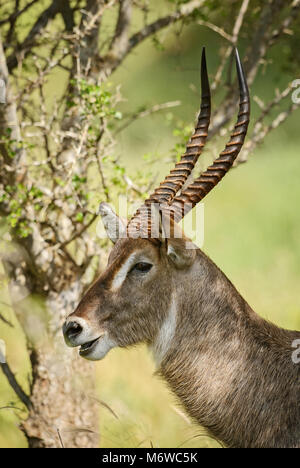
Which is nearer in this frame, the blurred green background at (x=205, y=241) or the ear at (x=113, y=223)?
the ear at (x=113, y=223)

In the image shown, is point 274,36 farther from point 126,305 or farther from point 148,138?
point 126,305

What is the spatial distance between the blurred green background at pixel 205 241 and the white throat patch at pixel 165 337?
166 mm

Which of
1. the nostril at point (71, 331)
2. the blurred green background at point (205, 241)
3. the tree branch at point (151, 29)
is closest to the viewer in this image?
the nostril at point (71, 331)

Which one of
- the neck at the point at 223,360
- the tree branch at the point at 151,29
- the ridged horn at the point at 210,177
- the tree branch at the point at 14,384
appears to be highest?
the tree branch at the point at 151,29

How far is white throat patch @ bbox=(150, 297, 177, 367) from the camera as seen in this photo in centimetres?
539

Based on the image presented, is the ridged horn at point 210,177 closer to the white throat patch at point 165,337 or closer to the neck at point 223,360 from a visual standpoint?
the neck at point 223,360

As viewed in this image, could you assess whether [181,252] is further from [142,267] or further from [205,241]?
[205,241]

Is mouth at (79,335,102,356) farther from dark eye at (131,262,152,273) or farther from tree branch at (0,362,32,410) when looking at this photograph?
tree branch at (0,362,32,410)

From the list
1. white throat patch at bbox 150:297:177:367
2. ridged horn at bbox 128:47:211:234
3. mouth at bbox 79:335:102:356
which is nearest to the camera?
mouth at bbox 79:335:102:356

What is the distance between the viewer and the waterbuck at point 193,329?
203 inches

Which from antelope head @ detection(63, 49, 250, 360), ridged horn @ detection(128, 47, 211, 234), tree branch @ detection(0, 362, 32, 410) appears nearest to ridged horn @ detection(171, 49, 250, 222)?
antelope head @ detection(63, 49, 250, 360)

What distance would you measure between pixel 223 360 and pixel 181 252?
826 mm

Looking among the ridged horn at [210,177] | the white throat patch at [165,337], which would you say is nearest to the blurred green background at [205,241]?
the white throat patch at [165,337]

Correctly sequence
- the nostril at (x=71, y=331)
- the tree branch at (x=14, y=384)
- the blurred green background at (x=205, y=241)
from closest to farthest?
the nostril at (x=71, y=331), the tree branch at (x=14, y=384), the blurred green background at (x=205, y=241)
